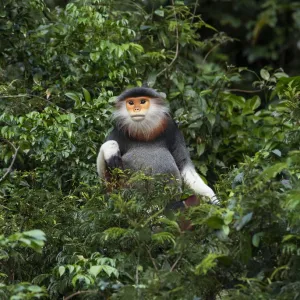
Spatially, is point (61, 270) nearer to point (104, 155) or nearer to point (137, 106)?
point (104, 155)

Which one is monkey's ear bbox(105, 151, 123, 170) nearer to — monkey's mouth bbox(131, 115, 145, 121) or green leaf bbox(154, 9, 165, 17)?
monkey's mouth bbox(131, 115, 145, 121)

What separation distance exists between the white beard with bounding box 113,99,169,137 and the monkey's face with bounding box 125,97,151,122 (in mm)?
24

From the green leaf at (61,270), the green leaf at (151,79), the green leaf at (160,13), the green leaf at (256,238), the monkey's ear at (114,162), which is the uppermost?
the green leaf at (256,238)

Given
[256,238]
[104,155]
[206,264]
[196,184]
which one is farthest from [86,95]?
[206,264]

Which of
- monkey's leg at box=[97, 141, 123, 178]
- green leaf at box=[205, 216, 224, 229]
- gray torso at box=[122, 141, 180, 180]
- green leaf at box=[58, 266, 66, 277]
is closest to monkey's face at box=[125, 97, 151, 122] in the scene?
gray torso at box=[122, 141, 180, 180]

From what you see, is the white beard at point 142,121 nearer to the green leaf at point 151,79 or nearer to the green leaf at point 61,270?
the green leaf at point 151,79

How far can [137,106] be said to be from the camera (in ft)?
22.3

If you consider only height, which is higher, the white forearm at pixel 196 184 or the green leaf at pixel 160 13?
the green leaf at pixel 160 13

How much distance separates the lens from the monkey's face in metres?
6.75

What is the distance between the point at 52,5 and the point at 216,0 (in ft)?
6.46

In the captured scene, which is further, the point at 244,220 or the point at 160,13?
the point at 160,13

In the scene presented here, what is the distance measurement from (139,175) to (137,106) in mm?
2026

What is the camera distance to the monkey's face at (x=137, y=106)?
6.75 metres

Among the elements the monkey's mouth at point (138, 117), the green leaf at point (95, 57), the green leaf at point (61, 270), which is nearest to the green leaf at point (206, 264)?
the green leaf at point (61, 270)
